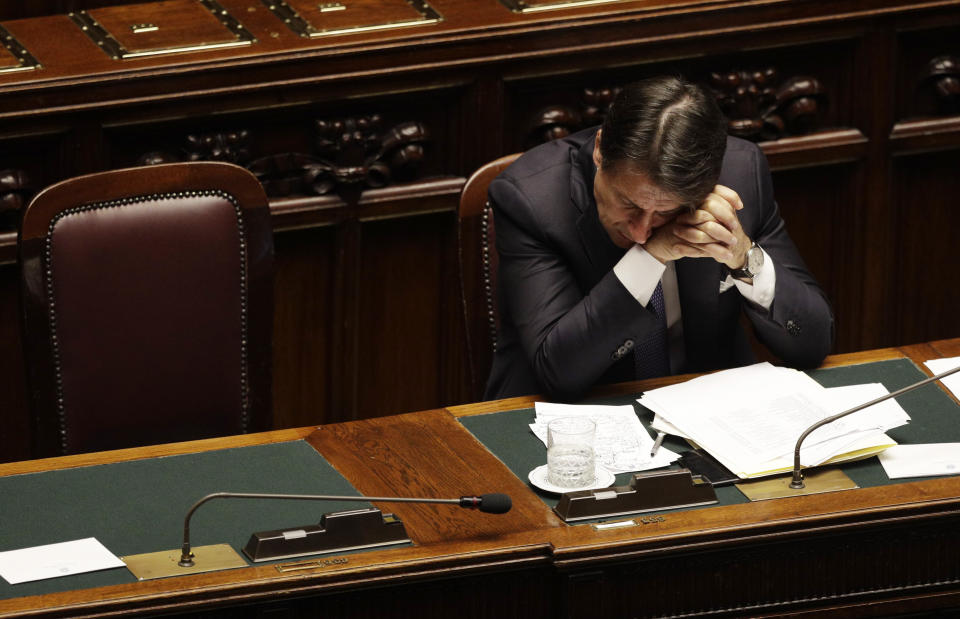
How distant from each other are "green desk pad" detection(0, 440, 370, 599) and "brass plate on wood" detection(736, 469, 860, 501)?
63 centimetres

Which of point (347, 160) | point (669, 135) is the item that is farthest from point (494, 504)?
point (347, 160)

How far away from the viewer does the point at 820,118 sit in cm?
464

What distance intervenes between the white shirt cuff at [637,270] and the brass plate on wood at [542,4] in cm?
127

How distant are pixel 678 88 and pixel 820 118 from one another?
152 cm

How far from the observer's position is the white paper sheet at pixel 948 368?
3.34 meters

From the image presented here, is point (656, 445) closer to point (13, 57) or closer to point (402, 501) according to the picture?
point (402, 501)

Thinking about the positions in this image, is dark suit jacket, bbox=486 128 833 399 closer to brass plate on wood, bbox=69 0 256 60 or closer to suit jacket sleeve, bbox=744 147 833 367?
suit jacket sleeve, bbox=744 147 833 367

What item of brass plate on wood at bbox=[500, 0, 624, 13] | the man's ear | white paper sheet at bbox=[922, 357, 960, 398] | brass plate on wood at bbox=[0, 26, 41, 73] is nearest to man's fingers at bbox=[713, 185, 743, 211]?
the man's ear

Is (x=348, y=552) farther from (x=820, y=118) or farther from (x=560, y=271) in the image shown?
(x=820, y=118)

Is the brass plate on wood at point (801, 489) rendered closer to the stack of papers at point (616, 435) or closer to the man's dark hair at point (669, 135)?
the stack of papers at point (616, 435)

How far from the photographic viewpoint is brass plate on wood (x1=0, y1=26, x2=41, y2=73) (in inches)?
160

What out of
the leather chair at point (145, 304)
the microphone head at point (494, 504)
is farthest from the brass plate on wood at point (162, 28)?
the microphone head at point (494, 504)

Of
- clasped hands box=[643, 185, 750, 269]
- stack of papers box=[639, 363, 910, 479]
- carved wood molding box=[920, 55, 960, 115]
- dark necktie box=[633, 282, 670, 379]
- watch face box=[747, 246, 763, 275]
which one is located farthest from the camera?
carved wood molding box=[920, 55, 960, 115]

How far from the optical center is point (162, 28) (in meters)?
4.30
